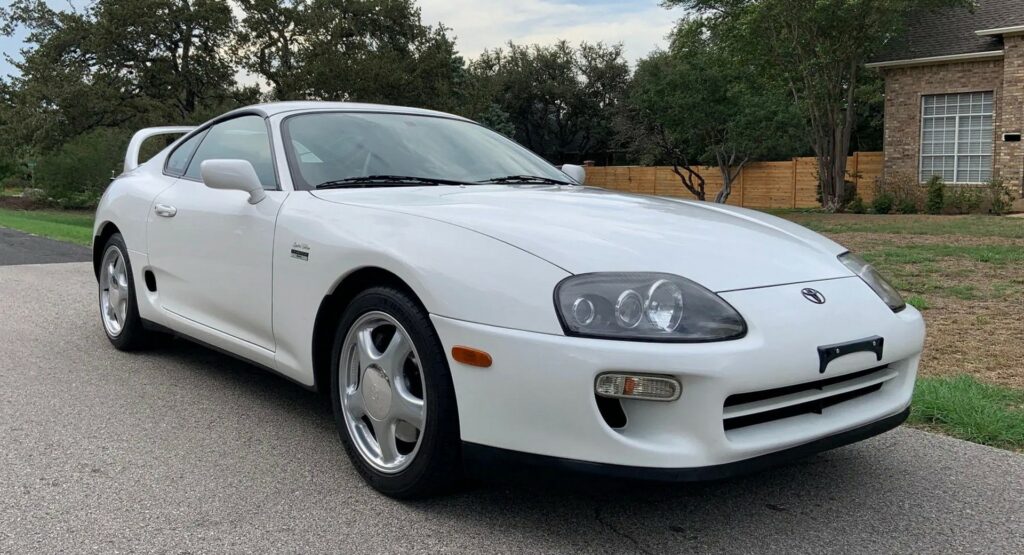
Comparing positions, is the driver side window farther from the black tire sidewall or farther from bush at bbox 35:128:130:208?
bush at bbox 35:128:130:208

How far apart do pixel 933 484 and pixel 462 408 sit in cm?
187

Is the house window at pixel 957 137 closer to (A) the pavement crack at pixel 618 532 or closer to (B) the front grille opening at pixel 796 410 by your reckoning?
(B) the front grille opening at pixel 796 410

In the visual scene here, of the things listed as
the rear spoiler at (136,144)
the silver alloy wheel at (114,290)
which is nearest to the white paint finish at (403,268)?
the silver alloy wheel at (114,290)

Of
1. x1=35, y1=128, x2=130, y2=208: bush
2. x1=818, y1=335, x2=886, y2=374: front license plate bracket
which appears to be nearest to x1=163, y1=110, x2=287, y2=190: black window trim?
x1=818, y1=335, x2=886, y2=374: front license plate bracket

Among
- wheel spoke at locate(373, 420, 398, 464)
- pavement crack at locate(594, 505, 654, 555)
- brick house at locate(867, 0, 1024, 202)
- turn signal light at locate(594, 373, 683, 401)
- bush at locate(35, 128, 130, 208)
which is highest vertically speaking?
brick house at locate(867, 0, 1024, 202)

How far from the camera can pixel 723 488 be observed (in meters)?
3.12

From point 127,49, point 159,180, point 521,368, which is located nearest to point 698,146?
point 127,49

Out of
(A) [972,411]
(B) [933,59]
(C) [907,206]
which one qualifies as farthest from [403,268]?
(B) [933,59]

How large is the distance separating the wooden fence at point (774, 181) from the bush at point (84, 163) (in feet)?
55.6

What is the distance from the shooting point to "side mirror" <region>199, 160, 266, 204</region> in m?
3.57

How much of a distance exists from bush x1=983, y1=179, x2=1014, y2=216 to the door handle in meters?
21.3

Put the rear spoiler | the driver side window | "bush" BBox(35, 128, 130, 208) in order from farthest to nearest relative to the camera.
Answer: "bush" BBox(35, 128, 130, 208), the rear spoiler, the driver side window

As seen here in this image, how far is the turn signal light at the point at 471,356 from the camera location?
256 cm

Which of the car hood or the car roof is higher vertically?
the car roof
